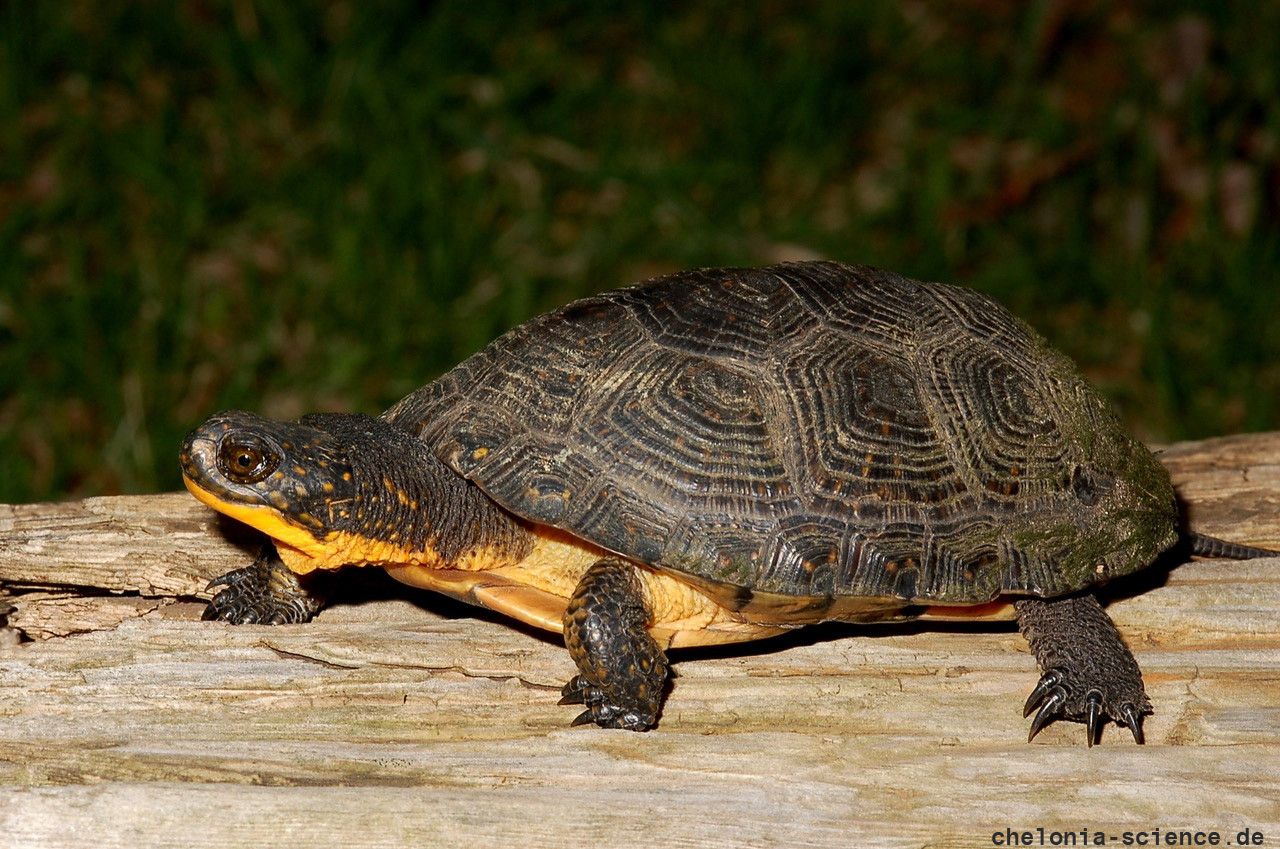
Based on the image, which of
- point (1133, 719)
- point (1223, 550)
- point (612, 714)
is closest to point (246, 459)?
point (612, 714)

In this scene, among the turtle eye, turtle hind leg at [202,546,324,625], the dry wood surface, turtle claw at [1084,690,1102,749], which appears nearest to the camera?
the dry wood surface

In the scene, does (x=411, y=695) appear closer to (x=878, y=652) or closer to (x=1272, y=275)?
(x=878, y=652)

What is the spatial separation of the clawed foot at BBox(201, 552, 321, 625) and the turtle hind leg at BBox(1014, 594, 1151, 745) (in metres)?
2.38

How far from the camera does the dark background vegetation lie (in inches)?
274

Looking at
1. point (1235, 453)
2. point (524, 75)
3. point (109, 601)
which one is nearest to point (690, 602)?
point (109, 601)

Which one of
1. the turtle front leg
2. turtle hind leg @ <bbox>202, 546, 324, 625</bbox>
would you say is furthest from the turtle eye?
the turtle front leg

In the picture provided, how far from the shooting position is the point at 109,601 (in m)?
4.12

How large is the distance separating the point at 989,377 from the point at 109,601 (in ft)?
9.97

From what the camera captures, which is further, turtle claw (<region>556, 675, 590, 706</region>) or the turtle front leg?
turtle claw (<region>556, 675, 590, 706</region>)

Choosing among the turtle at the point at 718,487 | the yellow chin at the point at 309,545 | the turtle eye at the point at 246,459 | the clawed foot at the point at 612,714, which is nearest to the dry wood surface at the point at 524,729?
the clawed foot at the point at 612,714

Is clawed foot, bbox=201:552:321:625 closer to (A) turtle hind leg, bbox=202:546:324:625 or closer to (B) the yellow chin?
(A) turtle hind leg, bbox=202:546:324:625

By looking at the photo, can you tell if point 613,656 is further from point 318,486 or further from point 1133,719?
point 1133,719

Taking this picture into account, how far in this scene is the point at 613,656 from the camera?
11.8 feet

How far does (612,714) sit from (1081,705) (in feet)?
4.69
